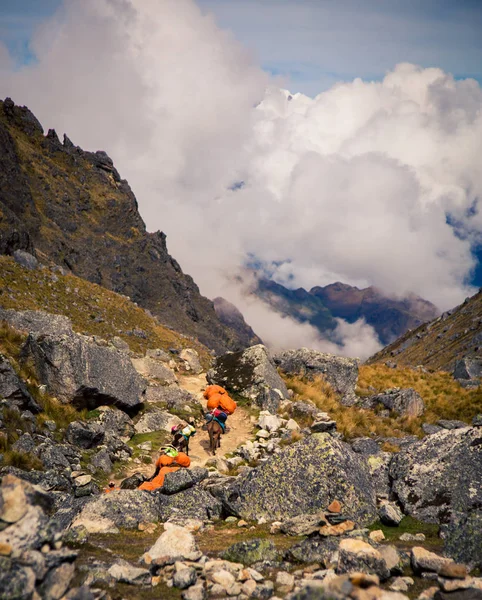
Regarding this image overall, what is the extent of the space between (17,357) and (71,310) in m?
36.1

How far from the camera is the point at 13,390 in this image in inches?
483

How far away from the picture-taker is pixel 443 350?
103 meters

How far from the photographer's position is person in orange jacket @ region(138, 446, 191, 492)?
36.2 feet

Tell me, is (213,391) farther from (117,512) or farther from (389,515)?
(389,515)

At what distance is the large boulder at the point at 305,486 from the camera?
350 inches

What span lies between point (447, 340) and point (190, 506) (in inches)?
4613

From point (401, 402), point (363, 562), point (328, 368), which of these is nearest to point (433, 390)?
point (401, 402)

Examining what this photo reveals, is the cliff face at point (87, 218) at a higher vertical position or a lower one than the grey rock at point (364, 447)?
higher

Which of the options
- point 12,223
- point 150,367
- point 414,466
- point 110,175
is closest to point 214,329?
point 110,175

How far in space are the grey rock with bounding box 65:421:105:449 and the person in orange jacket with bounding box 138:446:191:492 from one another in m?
2.55

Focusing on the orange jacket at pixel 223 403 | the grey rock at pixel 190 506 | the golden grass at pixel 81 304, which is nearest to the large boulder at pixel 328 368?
the orange jacket at pixel 223 403

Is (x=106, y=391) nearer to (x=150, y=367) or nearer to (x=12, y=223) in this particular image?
(x=150, y=367)

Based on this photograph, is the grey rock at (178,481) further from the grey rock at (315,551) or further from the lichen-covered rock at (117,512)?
the grey rock at (315,551)

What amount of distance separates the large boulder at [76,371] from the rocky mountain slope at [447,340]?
270 feet
